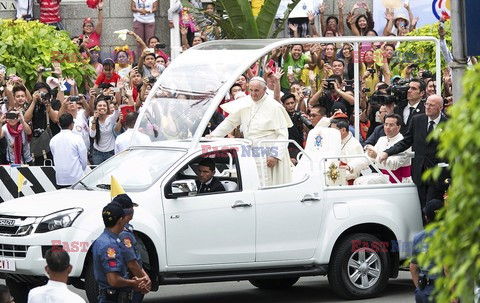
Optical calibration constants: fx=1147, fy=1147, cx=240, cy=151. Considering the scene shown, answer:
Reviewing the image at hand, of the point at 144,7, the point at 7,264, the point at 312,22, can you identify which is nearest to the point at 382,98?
the point at 7,264

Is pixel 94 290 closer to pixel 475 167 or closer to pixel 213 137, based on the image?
pixel 213 137

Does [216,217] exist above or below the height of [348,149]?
below

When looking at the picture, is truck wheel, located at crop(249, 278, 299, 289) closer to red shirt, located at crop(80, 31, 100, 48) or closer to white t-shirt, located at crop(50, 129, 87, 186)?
white t-shirt, located at crop(50, 129, 87, 186)

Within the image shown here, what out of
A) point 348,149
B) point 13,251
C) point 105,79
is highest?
point 105,79

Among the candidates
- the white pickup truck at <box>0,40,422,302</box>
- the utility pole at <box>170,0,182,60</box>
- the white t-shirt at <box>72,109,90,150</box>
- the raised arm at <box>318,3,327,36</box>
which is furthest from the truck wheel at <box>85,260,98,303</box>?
the raised arm at <box>318,3,327,36</box>

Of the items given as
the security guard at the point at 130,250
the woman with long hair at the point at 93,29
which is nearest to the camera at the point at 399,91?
the security guard at the point at 130,250

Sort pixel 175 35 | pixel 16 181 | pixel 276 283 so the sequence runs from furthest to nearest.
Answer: pixel 175 35
pixel 16 181
pixel 276 283

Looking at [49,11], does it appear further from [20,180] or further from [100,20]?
[20,180]

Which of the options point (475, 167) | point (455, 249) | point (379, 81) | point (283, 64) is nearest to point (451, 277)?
point (455, 249)

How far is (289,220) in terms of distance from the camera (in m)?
12.2

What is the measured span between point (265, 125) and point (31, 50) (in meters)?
7.72

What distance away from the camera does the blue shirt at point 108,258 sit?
889 cm

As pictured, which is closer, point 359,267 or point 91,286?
point 91,286

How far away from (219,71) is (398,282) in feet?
11.3
